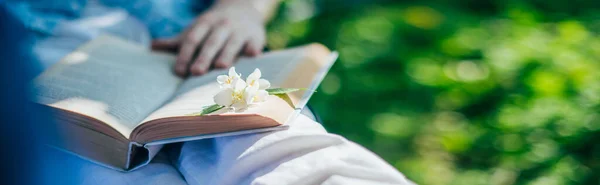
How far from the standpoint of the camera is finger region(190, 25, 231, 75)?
117 cm

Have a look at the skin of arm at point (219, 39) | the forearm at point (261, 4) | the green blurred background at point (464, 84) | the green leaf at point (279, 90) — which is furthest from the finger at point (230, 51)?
the green blurred background at point (464, 84)

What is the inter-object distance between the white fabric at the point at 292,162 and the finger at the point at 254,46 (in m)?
0.38

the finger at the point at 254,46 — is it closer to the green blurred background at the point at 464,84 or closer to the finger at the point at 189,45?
the finger at the point at 189,45

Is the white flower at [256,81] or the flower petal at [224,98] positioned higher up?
the white flower at [256,81]

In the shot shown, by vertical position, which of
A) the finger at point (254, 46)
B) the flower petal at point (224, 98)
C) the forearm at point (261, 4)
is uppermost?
the forearm at point (261, 4)

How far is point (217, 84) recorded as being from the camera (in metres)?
1.02

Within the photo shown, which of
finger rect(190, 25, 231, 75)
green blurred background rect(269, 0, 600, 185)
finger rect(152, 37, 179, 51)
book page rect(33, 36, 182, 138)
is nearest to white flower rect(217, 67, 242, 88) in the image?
book page rect(33, 36, 182, 138)

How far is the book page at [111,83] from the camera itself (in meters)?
0.89

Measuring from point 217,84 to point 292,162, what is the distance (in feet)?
0.78

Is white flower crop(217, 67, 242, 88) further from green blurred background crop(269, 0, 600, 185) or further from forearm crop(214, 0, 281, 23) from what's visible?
green blurred background crop(269, 0, 600, 185)

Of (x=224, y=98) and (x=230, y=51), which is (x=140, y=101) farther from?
(x=230, y=51)

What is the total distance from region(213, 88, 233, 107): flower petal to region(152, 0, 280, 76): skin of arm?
1.03ft

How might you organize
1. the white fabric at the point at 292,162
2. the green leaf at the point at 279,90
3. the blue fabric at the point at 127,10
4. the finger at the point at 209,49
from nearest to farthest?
1. the white fabric at the point at 292,162
2. the green leaf at the point at 279,90
3. the finger at the point at 209,49
4. the blue fabric at the point at 127,10

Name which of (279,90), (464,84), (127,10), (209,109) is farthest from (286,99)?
(464,84)
